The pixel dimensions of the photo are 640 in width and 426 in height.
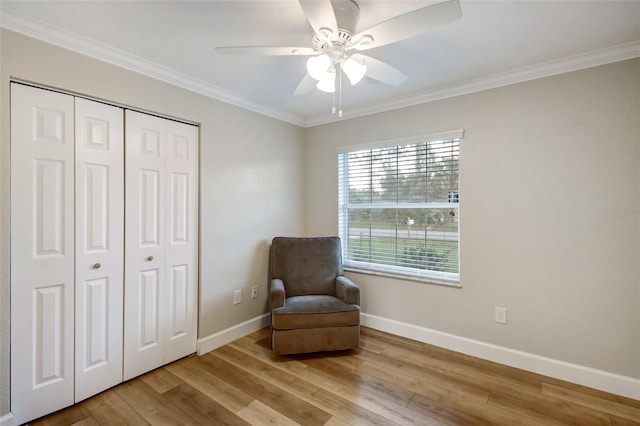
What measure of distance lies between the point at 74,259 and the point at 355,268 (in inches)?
97.4

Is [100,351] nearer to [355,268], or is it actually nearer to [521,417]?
[355,268]

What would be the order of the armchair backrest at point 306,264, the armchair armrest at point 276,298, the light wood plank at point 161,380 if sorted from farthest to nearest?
1. the armchair backrest at point 306,264
2. the armchair armrest at point 276,298
3. the light wood plank at point 161,380

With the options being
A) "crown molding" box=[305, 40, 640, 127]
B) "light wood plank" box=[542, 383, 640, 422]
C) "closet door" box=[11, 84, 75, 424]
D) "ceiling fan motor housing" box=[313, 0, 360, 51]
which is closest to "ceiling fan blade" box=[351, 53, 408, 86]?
"ceiling fan motor housing" box=[313, 0, 360, 51]

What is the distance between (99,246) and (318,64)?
6.30 ft

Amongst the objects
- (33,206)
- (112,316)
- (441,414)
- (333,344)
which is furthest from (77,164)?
(441,414)

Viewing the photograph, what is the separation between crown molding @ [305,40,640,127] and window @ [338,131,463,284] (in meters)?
0.37

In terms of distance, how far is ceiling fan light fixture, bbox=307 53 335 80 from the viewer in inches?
61.2

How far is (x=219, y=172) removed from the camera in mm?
2807

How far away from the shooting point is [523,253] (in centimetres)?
240

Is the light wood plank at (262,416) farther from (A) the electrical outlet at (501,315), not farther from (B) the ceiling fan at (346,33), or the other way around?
(B) the ceiling fan at (346,33)

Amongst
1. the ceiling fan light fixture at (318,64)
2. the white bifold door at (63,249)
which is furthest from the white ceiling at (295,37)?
the white bifold door at (63,249)

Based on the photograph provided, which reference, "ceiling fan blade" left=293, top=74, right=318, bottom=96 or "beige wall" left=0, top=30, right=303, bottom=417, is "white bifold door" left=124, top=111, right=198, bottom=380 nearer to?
"beige wall" left=0, top=30, right=303, bottom=417

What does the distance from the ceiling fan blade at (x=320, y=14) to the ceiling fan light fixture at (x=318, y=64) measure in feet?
0.39

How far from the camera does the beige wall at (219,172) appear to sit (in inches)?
67.4
